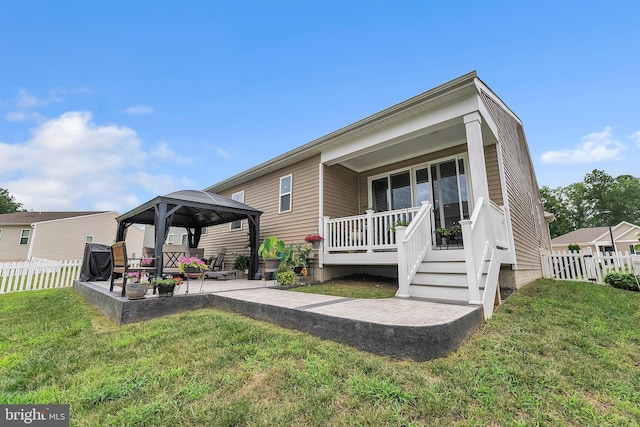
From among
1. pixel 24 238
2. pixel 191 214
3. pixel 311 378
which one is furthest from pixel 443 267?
pixel 24 238

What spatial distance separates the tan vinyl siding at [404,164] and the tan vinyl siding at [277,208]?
177 cm

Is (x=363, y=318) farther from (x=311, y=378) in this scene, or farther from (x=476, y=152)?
(x=476, y=152)

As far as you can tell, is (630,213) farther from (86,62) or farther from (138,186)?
(138,186)

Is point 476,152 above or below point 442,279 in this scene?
above

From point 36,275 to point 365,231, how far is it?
9.74 meters

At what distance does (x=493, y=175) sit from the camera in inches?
246

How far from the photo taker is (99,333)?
3.44 m

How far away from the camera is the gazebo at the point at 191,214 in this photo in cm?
607

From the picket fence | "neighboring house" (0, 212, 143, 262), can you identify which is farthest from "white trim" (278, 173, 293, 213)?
"neighboring house" (0, 212, 143, 262)

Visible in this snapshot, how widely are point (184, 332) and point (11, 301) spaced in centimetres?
590

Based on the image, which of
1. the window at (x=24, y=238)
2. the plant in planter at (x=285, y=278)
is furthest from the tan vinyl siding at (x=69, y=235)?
the plant in planter at (x=285, y=278)

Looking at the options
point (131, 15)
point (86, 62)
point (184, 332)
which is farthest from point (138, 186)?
point (184, 332)

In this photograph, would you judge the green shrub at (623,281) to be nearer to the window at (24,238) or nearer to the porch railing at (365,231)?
the porch railing at (365,231)

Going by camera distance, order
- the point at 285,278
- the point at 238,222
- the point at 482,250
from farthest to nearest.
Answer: the point at 238,222, the point at 285,278, the point at 482,250
